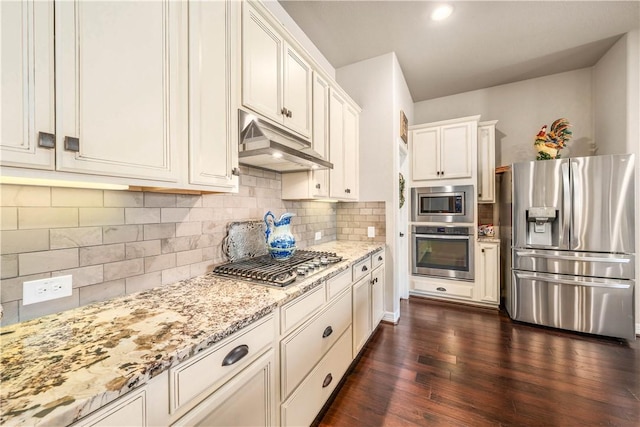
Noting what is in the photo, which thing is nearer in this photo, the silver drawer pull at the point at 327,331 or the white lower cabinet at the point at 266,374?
the white lower cabinet at the point at 266,374

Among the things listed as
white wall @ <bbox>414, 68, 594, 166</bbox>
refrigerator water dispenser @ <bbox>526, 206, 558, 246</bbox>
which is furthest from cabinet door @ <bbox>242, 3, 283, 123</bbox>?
white wall @ <bbox>414, 68, 594, 166</bbox>

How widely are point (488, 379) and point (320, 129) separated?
241 centimetres

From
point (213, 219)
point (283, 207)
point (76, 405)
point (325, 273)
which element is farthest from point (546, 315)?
point (76, 405)

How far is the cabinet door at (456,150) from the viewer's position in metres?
3.38

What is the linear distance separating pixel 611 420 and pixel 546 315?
1392 mm

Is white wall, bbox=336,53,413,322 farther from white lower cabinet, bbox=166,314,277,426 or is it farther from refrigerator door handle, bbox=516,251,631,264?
white lower cabinet, bbox=166,314,277,426

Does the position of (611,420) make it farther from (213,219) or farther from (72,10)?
(72,10)

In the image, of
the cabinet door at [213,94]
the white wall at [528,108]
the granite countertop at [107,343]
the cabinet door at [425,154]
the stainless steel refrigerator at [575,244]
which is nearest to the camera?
the granite countertop at [107,343]

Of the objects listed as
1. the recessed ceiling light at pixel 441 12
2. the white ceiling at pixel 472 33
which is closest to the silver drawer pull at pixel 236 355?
the white ceiling at pixel 472 33

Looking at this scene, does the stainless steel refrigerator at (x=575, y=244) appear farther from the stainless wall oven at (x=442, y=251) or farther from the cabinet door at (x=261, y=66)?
the cabinet door at (x=261, y=66)

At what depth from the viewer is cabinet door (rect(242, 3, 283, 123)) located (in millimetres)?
1400

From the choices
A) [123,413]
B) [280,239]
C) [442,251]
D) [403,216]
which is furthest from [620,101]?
[123,413]

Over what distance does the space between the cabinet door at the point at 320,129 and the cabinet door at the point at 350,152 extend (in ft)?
1.33

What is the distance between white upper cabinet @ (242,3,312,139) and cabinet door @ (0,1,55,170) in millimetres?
793
